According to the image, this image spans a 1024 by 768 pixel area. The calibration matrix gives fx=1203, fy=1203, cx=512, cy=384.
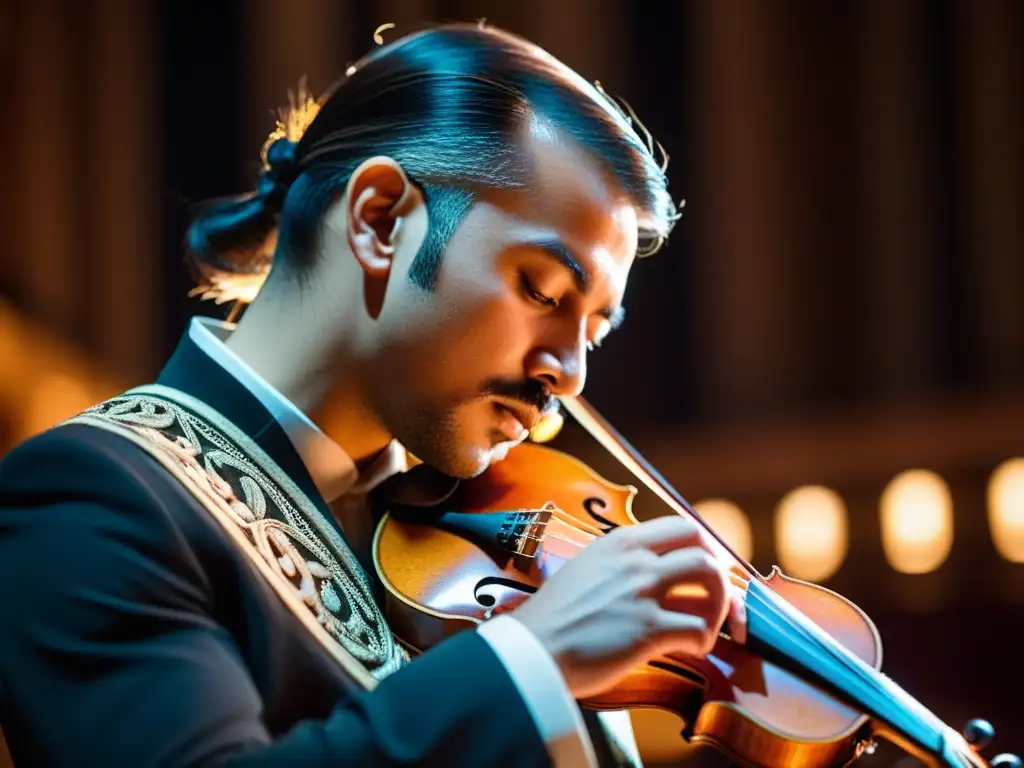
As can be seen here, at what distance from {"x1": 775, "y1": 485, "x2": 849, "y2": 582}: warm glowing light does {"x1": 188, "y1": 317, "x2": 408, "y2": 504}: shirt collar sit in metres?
2.89

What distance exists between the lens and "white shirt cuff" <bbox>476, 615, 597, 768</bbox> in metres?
0.84

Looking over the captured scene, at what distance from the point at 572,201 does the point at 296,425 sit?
1.15 ft

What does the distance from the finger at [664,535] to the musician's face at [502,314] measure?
0.26 metres

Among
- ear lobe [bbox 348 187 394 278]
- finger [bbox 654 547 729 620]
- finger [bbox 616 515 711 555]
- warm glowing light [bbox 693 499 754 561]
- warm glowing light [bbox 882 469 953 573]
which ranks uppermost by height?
ear lobe [bbox 348 187 394 278]

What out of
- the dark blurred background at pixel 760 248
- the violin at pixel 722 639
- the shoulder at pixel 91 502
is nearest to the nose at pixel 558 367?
the violin at pixel 722 639

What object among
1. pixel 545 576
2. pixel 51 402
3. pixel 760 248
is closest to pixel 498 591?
pixel 545 576

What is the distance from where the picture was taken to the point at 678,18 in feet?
15.3

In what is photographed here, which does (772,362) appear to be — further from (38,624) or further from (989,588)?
(38,624)

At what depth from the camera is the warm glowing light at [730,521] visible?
158 inches

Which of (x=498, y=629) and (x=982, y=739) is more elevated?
(x=498, y=629)

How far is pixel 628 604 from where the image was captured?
0.90 metres

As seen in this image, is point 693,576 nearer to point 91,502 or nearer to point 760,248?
point 91,502

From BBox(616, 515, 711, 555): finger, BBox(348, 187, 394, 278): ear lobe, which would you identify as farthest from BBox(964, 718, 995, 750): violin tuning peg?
BBox(348, 187, 394, 278): ear lobe

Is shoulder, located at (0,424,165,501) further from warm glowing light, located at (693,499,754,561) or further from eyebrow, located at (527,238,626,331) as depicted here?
warm glowing light, located at (693,499,754,561)
